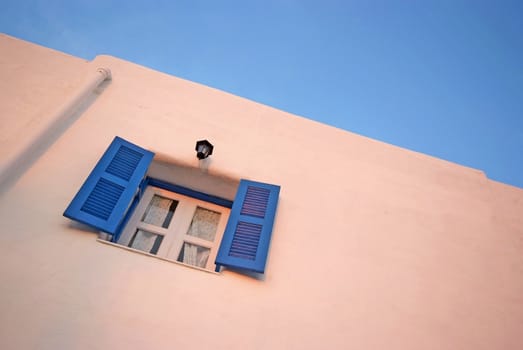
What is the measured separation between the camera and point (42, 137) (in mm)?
3740

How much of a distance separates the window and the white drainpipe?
640mm

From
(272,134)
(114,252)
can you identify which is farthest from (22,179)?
(272,134)

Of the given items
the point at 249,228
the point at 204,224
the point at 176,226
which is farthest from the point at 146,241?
the point at 249,228

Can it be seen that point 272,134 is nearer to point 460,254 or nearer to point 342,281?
point 342,281

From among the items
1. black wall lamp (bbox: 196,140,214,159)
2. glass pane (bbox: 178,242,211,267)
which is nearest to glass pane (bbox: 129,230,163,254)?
glass pane (bbox: 178,242,211,267)

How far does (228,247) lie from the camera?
11.6 ft

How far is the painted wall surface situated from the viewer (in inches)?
117

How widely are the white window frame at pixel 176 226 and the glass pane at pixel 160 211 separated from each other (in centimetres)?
4

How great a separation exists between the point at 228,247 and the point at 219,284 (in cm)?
37

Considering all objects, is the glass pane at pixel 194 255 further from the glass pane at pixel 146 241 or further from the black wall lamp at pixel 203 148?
the black wall lamp at pixel 203 148

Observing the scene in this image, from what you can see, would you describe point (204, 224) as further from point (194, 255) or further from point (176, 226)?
point (194, 255)

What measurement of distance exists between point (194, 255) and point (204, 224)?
44 cm

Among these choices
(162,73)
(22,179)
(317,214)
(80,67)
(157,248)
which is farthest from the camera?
(162,73)

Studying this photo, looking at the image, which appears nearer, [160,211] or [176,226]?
[176,226]
